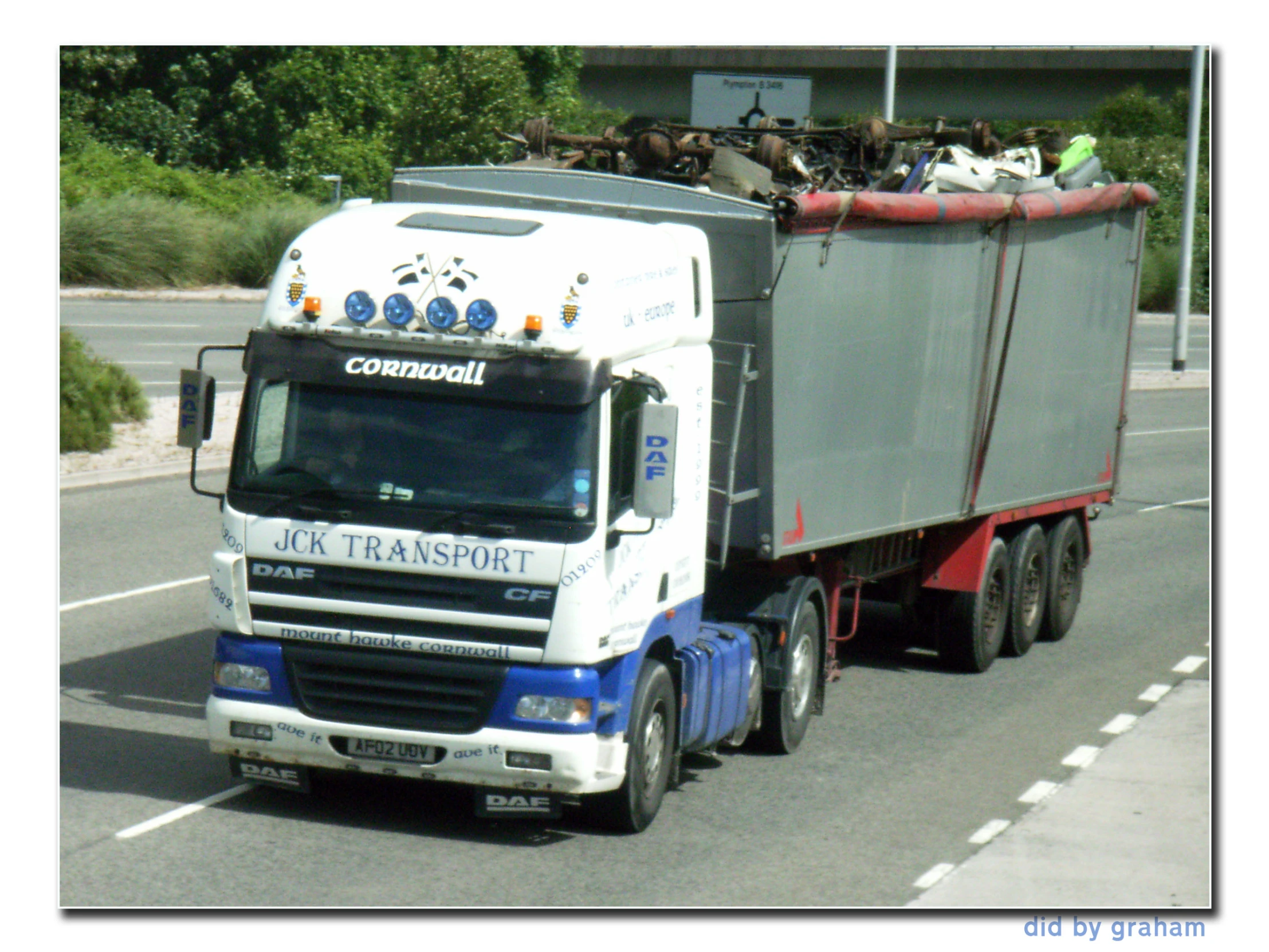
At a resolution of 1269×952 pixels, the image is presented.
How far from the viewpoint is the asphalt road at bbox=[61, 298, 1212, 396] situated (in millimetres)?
27984

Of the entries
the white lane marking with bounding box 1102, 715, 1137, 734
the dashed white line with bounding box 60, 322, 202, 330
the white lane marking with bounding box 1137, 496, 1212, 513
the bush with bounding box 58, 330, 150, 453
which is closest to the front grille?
the white lane marking with bounding box 1102, 715, 1137, 734

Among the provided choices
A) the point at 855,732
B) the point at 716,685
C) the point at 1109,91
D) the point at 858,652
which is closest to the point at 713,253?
the point at 716,685

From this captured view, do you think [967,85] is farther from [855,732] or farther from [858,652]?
[855,732]

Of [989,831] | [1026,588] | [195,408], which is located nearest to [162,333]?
[1026,588]

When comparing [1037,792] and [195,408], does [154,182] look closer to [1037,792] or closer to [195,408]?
[195,408]

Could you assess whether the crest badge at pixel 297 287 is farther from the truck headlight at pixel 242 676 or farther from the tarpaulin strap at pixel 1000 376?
the tarpaulin strap at pixel 1000 376

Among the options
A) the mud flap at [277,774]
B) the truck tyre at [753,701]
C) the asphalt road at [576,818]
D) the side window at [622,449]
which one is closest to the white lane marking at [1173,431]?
the asphalt road at [576,818]

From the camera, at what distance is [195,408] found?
8805mm

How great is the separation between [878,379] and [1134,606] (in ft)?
21.6

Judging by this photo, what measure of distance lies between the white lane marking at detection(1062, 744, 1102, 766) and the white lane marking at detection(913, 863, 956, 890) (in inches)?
98.0

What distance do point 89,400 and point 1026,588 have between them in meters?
12.4

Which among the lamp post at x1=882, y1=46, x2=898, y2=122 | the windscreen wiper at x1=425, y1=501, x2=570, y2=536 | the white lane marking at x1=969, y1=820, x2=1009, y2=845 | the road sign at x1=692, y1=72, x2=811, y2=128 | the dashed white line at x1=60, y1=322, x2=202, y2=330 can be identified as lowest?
the white lane marking at x1=969, y1=820, x2=1009, y2=845

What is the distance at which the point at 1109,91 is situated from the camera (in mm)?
34000

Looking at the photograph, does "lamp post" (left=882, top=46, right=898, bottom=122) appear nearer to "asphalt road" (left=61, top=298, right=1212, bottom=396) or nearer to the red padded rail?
the red padded rail
